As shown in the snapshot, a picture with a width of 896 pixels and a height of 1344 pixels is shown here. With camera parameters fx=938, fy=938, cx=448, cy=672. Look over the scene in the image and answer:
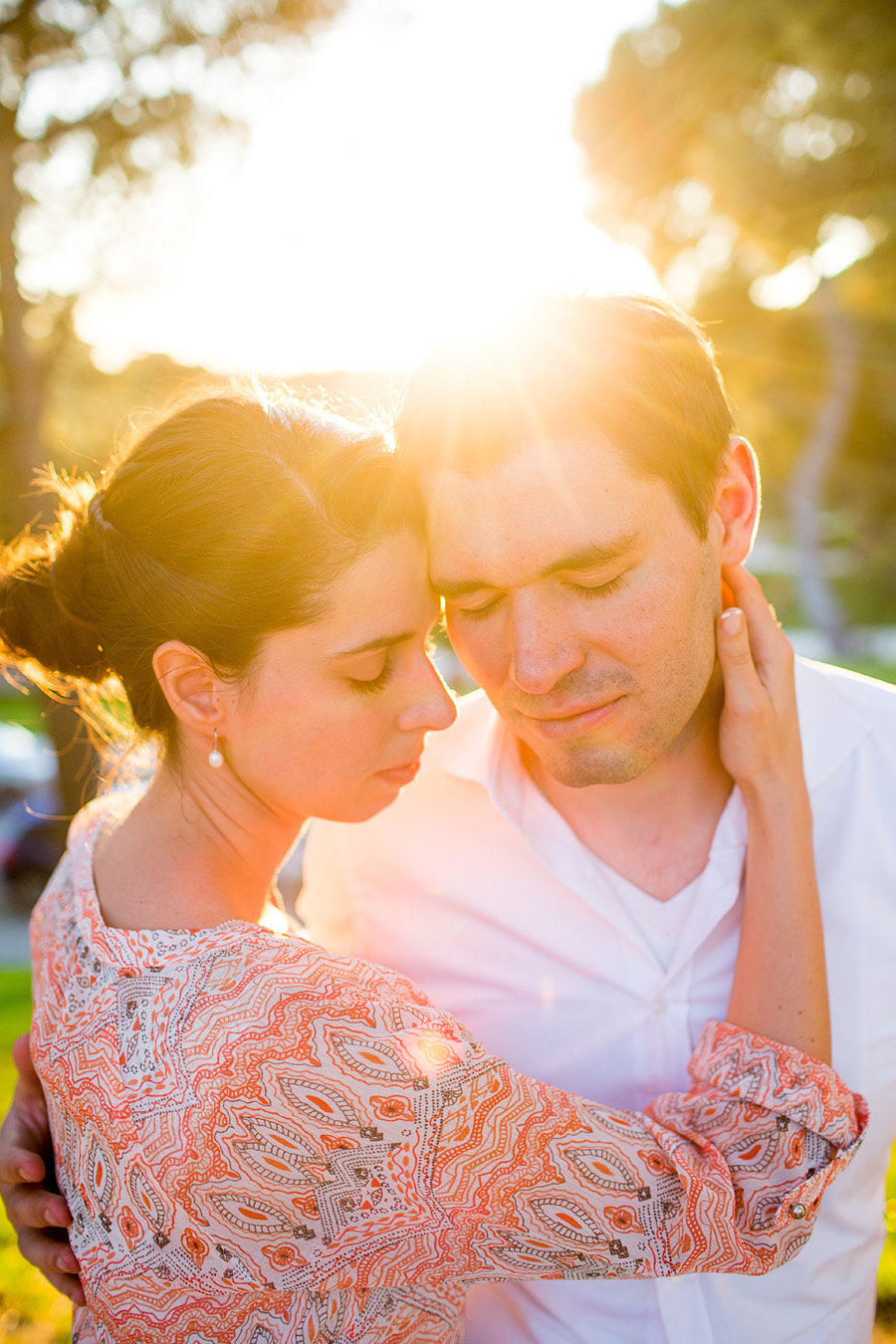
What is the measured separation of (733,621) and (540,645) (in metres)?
0.52

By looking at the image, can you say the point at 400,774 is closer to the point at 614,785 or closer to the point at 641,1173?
the point at 614,785

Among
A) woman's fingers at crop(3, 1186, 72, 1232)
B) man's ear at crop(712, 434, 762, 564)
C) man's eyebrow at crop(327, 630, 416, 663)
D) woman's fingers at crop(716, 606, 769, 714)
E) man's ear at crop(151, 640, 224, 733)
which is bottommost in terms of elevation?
woman's fingers at crop(3, 1186, 72, 1232)

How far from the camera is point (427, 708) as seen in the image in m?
2.09

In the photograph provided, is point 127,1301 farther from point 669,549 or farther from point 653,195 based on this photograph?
point 653,195

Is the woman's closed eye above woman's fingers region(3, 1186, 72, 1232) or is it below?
above

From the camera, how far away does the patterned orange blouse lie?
5.05 feet

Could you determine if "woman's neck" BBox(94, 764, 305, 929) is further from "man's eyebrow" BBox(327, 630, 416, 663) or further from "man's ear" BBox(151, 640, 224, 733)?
"man's eyebrow" BBox(327, 630, 416, 663)

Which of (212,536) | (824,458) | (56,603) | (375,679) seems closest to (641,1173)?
(375,679)

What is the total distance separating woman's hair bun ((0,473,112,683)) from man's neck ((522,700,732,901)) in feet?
4.24

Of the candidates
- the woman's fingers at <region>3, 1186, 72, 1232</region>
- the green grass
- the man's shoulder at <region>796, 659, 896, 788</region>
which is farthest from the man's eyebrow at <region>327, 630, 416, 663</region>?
the green grass

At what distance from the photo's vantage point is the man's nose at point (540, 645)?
6.45 feet

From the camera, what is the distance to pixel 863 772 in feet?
A: 7.38

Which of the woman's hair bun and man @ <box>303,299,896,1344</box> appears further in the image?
the woman's hair bun

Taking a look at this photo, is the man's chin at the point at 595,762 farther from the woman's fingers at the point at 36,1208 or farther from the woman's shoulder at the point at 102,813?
the woman's fingers at the point at 36,1208
